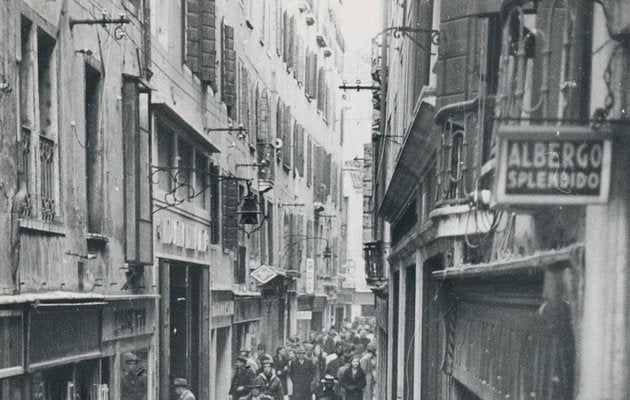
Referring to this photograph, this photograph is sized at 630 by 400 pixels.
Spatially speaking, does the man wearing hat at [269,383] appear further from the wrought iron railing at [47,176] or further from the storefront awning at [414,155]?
the wrought iron railing at [47,176]

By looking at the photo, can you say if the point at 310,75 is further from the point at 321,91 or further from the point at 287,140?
the point at 287,140

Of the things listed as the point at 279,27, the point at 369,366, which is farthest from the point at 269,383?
the point at 279,27

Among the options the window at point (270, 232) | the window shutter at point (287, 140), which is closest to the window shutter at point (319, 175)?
the window shutter at point (287, 140)

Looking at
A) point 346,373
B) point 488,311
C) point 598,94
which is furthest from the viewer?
point 346,373

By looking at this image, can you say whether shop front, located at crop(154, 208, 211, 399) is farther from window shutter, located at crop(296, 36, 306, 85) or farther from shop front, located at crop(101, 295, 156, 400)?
window shutter, located at crop(296, 36, 306, 85)

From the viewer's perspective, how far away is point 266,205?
27016 mm

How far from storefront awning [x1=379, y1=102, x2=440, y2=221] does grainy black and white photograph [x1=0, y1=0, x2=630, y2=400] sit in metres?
0.05

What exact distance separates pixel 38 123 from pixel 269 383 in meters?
9.66

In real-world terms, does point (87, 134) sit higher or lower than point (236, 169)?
lower

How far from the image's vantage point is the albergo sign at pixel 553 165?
3.71 metres

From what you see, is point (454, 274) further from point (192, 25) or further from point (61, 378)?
point (192, 25)

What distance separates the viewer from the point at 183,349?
17.4 metres

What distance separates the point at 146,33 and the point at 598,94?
10549mm

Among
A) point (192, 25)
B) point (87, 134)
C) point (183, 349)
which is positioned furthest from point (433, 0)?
point (183, 349)
